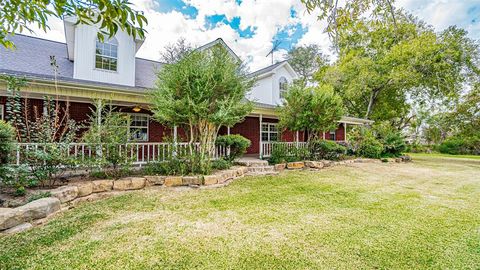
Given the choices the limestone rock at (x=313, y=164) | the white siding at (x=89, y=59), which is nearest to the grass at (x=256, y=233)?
the limestone rock at (x=313, y=164)

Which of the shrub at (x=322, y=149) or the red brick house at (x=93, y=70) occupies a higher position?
the red brick house at (x=93, y=70)

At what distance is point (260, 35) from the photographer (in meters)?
17.8

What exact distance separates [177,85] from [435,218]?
6.52 metres

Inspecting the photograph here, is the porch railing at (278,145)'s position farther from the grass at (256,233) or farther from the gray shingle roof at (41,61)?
the grass at (256,233)

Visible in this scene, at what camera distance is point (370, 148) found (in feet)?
43.3

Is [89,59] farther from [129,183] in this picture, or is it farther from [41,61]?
[129,183]

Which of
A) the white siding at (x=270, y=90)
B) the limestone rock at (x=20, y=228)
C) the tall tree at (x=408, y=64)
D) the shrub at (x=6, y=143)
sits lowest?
the limestone rock at (x=20, y=228)

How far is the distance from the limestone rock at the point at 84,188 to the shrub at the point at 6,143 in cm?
130

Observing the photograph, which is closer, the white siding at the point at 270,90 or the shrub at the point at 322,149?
the shrub at the point at 322,149

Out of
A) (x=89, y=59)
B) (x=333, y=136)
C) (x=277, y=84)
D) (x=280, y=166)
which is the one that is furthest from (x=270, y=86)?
(x=89, y=59)

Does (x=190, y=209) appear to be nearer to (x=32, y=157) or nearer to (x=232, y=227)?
(x=232, y=227)

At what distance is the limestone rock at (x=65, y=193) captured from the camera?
166 inches

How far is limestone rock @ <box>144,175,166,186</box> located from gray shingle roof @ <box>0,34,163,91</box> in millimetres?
3294

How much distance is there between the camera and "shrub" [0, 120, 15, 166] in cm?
423
